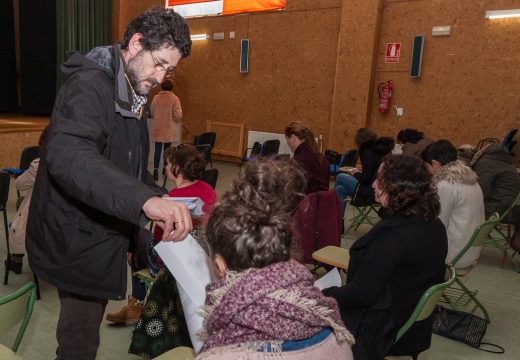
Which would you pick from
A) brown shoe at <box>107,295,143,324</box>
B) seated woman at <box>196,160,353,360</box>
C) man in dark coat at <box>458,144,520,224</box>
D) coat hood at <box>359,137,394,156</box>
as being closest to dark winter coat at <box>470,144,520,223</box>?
man in dark coat at <box>458,144,520,224</box>

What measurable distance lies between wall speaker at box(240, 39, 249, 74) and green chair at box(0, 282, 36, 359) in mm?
7805

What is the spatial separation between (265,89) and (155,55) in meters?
7.42

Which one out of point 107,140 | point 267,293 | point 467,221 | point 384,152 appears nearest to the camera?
point 267,293

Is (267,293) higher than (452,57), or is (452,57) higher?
(452,57)

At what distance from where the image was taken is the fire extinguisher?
7.04 meters

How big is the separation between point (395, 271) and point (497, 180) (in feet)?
9.86

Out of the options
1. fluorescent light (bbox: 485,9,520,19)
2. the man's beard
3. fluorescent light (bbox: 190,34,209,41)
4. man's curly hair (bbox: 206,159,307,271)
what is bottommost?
man's curly hair (bbox: 206,159,307,271)

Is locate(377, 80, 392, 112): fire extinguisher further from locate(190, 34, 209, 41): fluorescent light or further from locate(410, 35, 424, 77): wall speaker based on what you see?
locate(190, 34, 209, 41): fluorescent light

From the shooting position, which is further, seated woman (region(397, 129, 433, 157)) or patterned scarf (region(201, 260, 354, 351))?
seated woman (region(397, 129, 433, 157))

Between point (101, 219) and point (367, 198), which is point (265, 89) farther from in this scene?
point (101, 219)

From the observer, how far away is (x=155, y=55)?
4.36ft

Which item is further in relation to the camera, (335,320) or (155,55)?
(155,55)

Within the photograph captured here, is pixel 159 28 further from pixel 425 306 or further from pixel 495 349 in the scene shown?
pixel 495 349

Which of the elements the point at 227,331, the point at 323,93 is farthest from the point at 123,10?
the point at 227,331
